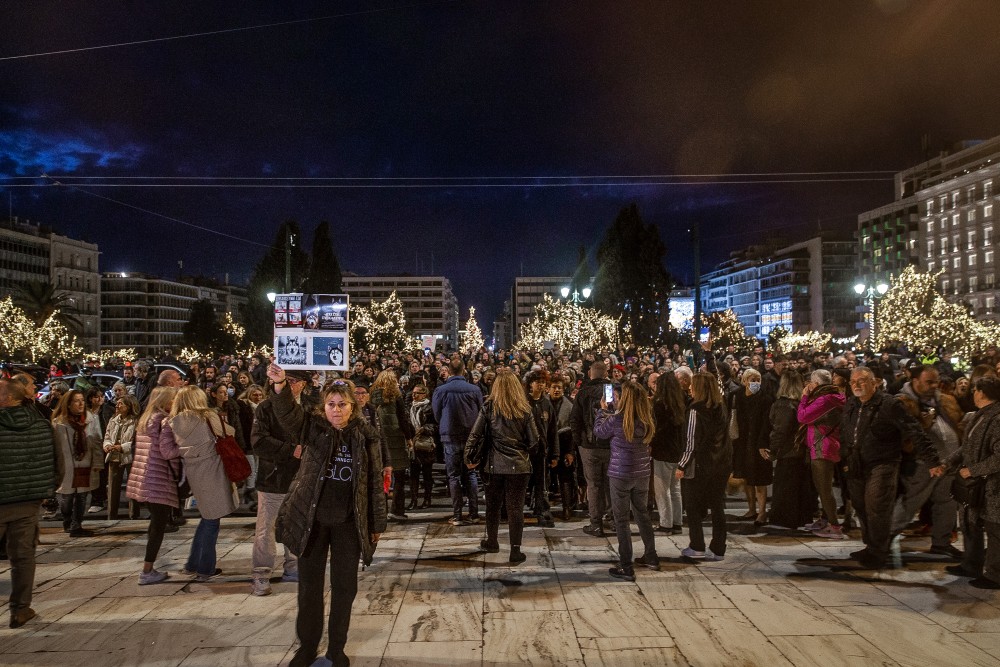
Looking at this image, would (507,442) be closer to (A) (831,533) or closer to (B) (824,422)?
(B) (824,422)

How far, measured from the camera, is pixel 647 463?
7223 mm

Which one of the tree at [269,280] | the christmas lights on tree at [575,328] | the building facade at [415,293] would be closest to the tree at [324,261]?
the tree at [269,280]

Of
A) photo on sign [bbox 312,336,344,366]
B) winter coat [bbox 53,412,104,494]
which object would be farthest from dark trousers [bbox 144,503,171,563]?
photo on sign [bbox 312,336,344,366]

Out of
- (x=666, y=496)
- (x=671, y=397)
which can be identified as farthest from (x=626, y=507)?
(x=666, y=496)

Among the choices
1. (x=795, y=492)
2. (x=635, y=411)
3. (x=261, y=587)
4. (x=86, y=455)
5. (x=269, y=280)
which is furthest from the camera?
(x=269, y=280)

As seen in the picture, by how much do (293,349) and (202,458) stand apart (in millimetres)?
3856

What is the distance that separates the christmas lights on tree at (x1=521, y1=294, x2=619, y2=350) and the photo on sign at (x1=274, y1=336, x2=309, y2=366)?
36063mm

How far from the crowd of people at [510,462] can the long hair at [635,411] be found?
0.02 metres

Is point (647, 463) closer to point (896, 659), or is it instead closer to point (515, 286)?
point (896, 659)

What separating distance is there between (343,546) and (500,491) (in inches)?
129

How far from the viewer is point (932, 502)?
8.12 meters

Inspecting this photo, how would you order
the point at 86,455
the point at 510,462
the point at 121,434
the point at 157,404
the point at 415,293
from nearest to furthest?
the point at 157,404 < the point at 510,462 < the point at 86,455 < the point at 121,434 < the point at 415,293

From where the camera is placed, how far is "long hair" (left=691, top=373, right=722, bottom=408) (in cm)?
783

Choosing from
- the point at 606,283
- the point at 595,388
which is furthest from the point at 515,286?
the point at 595,388
